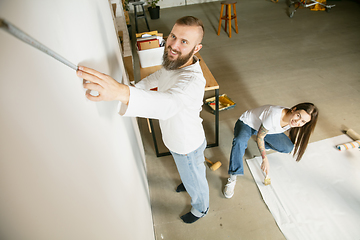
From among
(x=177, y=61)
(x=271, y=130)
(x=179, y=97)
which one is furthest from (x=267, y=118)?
(x=179, y=97)

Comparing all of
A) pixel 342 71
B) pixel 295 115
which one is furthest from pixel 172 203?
pixel 342 71

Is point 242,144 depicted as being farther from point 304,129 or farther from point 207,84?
point 207,84

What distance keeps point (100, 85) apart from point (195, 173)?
3.68 ft

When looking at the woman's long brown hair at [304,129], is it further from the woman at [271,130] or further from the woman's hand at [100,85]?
the woman's hand at [100,85]

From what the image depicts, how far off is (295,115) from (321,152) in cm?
96

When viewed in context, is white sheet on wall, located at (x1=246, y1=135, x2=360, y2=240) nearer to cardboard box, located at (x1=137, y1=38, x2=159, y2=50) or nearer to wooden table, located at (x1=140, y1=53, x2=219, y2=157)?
wooden table, located at (x1=140, y1=53, x2=219, y2=157)

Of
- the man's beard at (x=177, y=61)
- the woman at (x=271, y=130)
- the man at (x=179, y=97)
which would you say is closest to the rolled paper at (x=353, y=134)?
the woman at (x=271, y=130)

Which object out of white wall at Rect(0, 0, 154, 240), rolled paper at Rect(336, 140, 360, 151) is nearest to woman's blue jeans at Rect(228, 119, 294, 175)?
rolled paper at Rect(336, 140, 360, 151)

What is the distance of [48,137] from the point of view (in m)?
0.36

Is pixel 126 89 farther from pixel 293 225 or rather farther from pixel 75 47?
pixel 293 225

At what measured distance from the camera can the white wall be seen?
267 mm

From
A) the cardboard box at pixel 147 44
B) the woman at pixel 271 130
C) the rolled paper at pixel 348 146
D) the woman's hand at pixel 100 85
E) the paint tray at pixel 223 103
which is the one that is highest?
the woman's hand at pixel 100 85

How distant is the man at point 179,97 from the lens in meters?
0.64

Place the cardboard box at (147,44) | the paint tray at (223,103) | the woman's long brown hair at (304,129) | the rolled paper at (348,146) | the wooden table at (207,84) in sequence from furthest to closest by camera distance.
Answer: the paint tray at (223,103), the rolled paper at (348,146), the cardboard box at (147,44), the wooden table at (207,84), the woman's long brown hair at (304,129)
